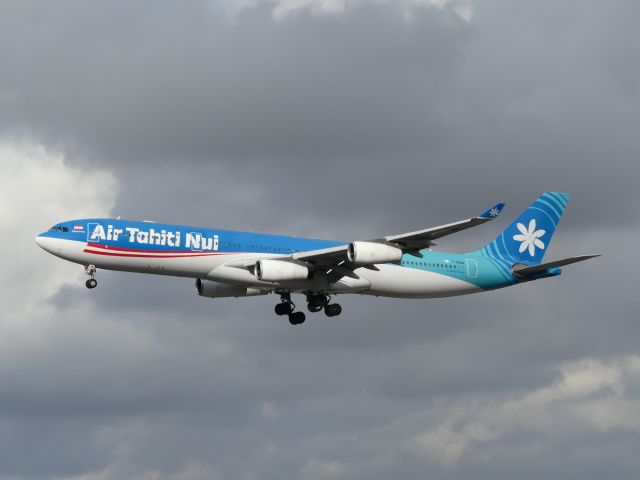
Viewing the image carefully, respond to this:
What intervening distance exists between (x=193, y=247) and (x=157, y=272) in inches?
98.3

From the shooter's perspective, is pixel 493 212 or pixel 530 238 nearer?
pixel 493 212

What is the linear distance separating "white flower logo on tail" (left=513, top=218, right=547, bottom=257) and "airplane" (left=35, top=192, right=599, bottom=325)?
5.38 m

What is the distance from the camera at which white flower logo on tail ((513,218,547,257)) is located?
3546 inches

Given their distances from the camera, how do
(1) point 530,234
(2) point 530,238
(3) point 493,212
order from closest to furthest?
(3) point 493,212 → (2) point 530,238 → (1) point 530,234

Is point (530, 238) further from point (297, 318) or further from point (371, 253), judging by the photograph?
point (371, 253)

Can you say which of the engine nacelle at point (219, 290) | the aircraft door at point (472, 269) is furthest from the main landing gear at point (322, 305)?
the aircraft door at point (472, 269)

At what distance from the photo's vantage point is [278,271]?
7669 cm

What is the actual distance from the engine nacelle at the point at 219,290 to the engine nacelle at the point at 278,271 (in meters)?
6.38

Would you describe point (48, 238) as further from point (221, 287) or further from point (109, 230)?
point (221, 287)

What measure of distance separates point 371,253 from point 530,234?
746 inches

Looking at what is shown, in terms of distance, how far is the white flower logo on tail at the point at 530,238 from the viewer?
90.1 meters

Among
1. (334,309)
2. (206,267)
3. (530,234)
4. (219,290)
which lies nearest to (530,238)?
(530,234)

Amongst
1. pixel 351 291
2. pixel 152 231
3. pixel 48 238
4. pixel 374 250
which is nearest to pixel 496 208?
pixel 374 250

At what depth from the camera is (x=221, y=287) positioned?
83.7 meters
